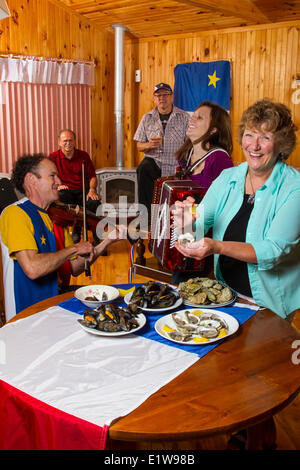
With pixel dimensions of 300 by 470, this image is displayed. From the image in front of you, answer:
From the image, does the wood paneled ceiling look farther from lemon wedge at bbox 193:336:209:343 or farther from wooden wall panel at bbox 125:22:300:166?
lemon wedge at bbox 193:336:209:343

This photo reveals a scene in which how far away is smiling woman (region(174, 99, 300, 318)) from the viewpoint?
1705 millimetres

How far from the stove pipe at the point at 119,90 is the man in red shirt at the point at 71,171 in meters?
0.95

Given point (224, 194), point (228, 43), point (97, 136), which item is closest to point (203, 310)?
point (224, 194)

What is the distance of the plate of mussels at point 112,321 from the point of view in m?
1.41

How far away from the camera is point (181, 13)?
4.92 meters

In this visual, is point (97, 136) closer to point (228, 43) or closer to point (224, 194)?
point (228, 43)

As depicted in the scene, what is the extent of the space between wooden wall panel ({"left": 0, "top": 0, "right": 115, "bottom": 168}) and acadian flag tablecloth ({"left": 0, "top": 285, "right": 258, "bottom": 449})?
4.48 m

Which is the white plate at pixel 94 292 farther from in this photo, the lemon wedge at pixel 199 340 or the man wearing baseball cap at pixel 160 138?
the man wearing baseball cap at pixel 160 138

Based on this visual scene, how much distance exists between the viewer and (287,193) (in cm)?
178

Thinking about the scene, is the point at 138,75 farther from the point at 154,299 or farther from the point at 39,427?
the point at 39,427

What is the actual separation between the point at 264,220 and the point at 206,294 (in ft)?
1.34

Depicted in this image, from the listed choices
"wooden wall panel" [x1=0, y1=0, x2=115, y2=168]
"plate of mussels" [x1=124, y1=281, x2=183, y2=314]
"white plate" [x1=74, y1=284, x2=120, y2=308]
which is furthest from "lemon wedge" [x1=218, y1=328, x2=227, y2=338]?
"wooden wall panel" [x1=0, y1=0, x2=115, y2=168]

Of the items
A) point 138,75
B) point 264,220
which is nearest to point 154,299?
point 264,220

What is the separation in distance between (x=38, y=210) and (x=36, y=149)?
11.8 feet
